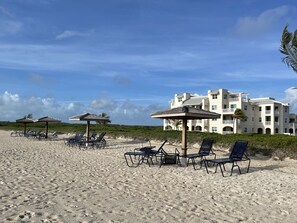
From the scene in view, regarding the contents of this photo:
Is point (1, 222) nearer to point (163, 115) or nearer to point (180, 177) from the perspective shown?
point (180, 177)

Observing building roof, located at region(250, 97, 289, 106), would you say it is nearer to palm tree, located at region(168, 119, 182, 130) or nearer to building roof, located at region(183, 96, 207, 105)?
building roof, located at region(183, 96, 207, 105)

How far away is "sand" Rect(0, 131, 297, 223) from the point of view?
14.5 feet

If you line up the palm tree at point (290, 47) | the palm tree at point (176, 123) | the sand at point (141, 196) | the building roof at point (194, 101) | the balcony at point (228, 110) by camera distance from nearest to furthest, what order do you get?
the sand at point (141, 196)
the palm tree at point (290, 47)
the balcony at point (228, 110)
the palm tree at point (176, 123)
the building roof at point (194, 101)

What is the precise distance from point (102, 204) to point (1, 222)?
1.59 metres

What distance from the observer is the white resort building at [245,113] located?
150ft

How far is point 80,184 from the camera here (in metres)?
6.57

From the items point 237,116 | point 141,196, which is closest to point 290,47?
point 141,196

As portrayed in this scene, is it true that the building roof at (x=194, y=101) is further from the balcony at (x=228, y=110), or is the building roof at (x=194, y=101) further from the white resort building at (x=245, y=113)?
the balcony at (x=228, y=110)

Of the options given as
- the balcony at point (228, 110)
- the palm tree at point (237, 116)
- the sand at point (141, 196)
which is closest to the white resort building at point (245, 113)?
the balcony at point (228, 110)

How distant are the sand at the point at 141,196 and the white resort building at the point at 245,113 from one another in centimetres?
3838

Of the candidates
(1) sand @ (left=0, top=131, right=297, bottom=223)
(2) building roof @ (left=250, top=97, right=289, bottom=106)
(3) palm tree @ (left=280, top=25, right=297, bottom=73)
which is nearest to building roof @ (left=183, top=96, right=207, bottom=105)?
(2) building roof @ (left=250, top=97, right=289, bottom=106)

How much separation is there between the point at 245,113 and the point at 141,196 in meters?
44.2

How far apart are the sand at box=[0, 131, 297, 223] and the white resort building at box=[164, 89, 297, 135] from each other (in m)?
38.4

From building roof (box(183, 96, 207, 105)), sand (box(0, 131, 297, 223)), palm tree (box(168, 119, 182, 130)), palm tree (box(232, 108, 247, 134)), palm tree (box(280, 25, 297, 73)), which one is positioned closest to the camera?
sand (box(0, 131, 297, 223))
